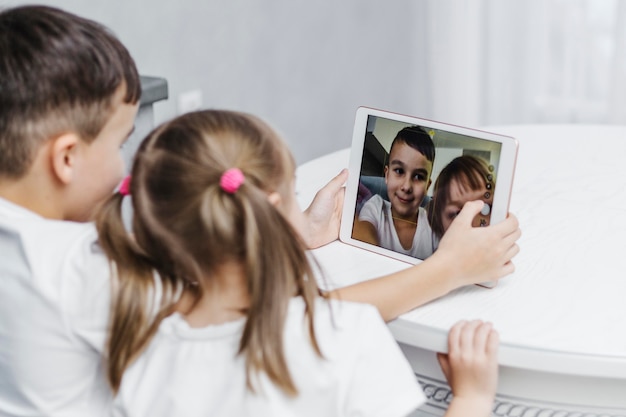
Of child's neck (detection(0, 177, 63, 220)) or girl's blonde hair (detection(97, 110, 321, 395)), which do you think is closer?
girl's blonde hair (detection(97, 110, 321, 395))

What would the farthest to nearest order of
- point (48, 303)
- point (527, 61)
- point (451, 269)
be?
1. point (527, 61)
2. point (451, 269)
3. point (48, 303)

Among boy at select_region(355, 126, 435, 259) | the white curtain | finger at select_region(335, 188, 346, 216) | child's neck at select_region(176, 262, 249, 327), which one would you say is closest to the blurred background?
the white curtain

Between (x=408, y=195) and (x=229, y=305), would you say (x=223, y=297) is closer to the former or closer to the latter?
(x=229, y=305)

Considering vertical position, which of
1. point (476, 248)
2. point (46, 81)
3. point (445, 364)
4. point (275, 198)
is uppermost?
point (46, 81)

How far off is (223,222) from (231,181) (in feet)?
0.13

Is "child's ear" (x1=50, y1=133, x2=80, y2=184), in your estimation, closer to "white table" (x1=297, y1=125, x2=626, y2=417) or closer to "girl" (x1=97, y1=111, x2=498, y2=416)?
"girl" (x1=97, y1=111, x2=498, y2=416)

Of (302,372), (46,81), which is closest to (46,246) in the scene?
(46,81)

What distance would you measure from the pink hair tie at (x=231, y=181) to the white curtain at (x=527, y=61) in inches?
84.8

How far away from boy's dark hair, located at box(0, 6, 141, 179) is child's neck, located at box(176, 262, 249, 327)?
24 centimetres

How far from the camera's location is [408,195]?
1.02 meters

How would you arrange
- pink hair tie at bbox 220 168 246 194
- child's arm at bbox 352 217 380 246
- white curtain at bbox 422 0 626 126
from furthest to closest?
white curtain at bbox 422 0 626 126 → child's arm at bbox 352 217 380 246 → pink hair tie at bbox 220 168 246 194

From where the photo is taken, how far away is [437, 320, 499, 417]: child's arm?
840mm

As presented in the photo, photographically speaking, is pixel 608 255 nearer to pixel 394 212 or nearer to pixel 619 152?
pixel 394 212

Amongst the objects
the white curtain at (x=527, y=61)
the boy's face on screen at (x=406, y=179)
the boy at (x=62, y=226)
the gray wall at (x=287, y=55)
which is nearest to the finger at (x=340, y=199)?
the boy's face on screen at (x=406, y=179)
